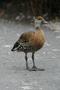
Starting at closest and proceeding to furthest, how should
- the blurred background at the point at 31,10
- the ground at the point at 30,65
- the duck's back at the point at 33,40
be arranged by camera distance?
1. the ground at the point at 30,65
2. the duck's back at the point at 33,40
3. the blurred background at the point at 31,10

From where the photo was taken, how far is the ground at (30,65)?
8039 mm

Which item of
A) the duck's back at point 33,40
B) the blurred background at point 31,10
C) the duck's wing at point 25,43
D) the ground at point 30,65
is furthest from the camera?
the blurred background at point 31,10

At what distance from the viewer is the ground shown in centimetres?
804

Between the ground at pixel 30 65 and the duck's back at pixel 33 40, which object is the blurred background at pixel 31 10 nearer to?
the ground at pixel 30 65

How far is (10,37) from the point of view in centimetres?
1318

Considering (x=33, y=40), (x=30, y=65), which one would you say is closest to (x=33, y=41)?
(x=33, y=40)

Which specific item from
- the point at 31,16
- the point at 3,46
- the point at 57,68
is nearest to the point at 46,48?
the point at 3,46

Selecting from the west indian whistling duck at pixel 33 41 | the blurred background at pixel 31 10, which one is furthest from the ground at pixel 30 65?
the blurred background at pixel 31 10

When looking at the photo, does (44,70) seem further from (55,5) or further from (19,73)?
(55,5)

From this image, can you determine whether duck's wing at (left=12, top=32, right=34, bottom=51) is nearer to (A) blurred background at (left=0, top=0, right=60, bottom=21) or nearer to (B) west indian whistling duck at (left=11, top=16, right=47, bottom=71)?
(B) west indian whistling duck at (left=11, top=16, right=47, bottom=71)

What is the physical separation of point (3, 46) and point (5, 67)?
2.41m

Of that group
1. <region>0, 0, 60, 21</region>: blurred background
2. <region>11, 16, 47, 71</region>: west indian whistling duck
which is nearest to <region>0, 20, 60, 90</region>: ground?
<region>11, 16, 47, 71</region>: west indian whistling duck

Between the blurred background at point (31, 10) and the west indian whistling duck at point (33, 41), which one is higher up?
the west indian whistling duck at point (33, 41)

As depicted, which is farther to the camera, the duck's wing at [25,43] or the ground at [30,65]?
the duck's wing at [25,43]
